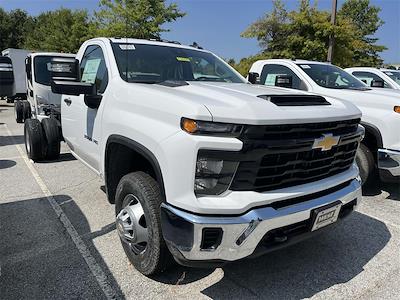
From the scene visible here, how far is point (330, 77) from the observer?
6754mm

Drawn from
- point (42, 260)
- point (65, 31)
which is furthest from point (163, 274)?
point (65, 31)

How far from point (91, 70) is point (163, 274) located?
94.6 inches

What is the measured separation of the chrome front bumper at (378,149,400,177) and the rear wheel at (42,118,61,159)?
5141 millimetres

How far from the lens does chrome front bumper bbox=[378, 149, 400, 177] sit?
4719 mm

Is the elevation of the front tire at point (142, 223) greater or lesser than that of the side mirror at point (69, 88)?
lesser

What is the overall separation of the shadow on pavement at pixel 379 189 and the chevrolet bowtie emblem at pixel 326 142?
2889 mm

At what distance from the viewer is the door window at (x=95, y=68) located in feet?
12.6

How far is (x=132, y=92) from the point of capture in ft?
10.3

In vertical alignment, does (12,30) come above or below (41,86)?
above

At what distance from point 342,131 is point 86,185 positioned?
12.5 ft

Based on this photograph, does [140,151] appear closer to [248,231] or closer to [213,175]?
[213,175]

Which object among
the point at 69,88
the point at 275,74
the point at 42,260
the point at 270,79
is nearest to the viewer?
the point at 42,260

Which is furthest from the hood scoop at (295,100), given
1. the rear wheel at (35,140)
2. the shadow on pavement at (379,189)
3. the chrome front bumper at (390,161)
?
the rear wheel at (35,140)

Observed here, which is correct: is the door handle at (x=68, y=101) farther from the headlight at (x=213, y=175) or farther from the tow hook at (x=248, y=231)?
the tow hook at (x=248, y=231)
